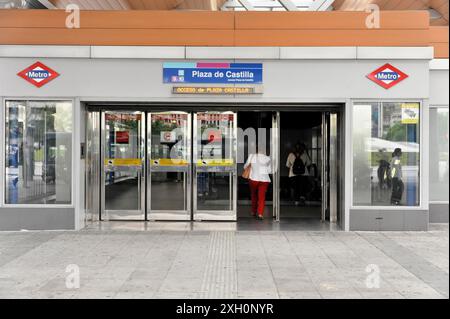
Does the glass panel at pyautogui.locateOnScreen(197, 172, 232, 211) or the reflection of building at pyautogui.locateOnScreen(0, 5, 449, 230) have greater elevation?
the reflection of building at pyautogui.locateOnScreen(0, 5, 449, 230)

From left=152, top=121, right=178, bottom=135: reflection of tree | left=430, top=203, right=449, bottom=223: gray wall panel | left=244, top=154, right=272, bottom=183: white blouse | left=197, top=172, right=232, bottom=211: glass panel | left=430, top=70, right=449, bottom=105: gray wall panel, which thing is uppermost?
left=430, top=70, right=449, bottom=105: gray wall panel

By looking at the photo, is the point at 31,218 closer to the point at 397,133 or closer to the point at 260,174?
the point at 260,174

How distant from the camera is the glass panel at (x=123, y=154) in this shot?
36.9ft

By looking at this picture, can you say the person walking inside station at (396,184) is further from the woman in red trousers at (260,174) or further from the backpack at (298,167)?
the backpack at (298,167)

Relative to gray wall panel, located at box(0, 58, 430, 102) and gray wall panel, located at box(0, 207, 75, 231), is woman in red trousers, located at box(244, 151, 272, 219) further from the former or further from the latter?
gray wall panel, located at box(0, 207, 75, 231)

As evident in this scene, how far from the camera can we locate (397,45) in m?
9.96

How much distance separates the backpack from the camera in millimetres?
14211

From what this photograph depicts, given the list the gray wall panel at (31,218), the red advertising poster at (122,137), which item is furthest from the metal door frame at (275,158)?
the gray wall panel at (31,218)

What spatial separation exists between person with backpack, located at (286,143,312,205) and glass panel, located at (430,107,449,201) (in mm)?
3744

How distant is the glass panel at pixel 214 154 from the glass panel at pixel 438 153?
425 cm

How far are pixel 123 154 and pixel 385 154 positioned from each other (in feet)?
17.5

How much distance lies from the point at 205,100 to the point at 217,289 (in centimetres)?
490

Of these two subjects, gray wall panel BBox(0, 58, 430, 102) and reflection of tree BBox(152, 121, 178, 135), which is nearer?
gray wall panel BBox(0, 58, 430, 102)

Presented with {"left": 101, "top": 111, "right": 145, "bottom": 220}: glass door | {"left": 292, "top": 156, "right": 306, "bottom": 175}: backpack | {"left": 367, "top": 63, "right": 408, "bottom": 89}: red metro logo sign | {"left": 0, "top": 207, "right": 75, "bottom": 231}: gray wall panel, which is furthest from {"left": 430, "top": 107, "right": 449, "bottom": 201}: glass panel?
{"left": 0, "top": 207, "right": 75, "bottom": 231}: gray wall panel
